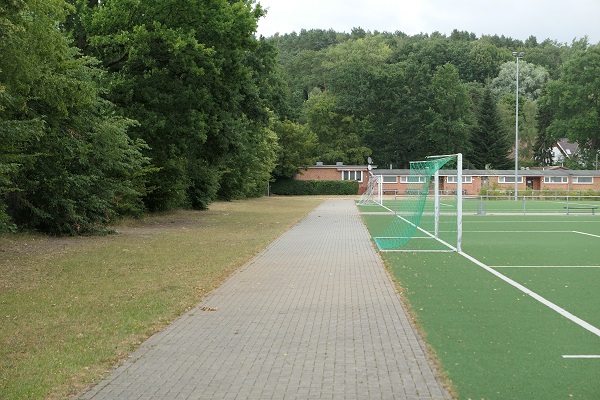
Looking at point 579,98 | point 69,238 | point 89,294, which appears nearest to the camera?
point 89,294

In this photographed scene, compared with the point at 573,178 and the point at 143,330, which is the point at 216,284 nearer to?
the point at 143,330

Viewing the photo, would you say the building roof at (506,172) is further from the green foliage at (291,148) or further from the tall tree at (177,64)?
the tall tree at (177,64)

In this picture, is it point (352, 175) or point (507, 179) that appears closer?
point (507, 179)

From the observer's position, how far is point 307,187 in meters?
86.9

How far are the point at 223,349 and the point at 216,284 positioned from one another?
5.22 metres

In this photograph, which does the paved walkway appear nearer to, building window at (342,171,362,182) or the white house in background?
building window at (342,171,362,182)

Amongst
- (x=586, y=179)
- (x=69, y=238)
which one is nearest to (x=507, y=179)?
(x=586, y=179)

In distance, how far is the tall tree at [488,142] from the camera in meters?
94.2

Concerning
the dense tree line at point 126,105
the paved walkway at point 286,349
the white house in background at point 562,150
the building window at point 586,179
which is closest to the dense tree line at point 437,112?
the building window at point 586,179

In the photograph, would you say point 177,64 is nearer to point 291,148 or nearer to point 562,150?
point 291,148

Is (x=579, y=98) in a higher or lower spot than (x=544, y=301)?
higher

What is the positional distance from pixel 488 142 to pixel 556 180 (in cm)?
1159

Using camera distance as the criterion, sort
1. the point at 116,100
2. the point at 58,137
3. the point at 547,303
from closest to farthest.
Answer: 1. the point at 547,303
2. the point at 58,137
3. the point at 116,100

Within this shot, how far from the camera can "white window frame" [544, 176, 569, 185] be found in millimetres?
87062
